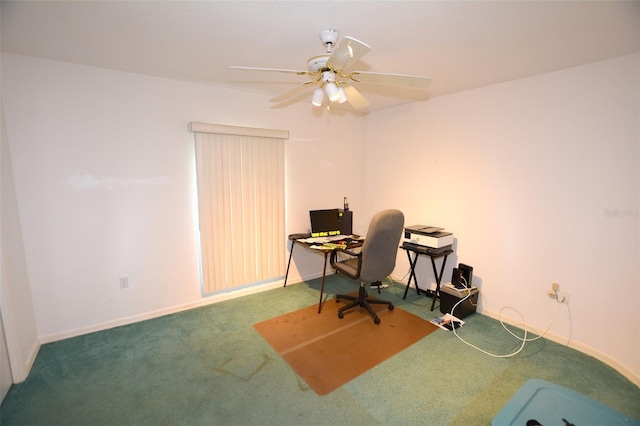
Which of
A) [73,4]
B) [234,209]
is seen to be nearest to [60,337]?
[234,209]

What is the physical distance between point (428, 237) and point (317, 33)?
2.24 metres

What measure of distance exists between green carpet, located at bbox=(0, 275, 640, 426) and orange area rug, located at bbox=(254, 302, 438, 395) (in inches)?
3.3

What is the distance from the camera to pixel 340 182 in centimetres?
411

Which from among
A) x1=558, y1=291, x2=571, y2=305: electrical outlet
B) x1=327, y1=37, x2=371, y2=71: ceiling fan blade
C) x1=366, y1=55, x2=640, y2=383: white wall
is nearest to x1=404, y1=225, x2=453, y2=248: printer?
x1=366, y1=55, x2=640, y2=383: white wall

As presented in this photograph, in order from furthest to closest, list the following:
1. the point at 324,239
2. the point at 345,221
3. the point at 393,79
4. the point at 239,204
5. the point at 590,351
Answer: the point at 345,221
the point at 324,239
the point at 239,204
the point at 590,351
the point at 393,79

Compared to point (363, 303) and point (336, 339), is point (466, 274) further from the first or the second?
point (336, 339)

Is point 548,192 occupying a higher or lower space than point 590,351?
higher

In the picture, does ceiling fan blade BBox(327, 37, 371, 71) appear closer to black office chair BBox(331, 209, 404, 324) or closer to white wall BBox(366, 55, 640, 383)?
black office chair BBox(331, 209, 404, 324)

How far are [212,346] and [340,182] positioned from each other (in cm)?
261

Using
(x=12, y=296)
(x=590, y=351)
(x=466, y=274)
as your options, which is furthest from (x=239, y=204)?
(x=590, y=351)

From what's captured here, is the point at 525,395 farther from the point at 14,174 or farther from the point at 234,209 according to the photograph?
the point at 14,174

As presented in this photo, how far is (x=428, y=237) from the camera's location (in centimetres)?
308

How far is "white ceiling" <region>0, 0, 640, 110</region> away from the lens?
1541 mm

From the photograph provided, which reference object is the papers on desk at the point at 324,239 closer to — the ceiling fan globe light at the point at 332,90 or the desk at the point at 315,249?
the desk at the point at 315,249
